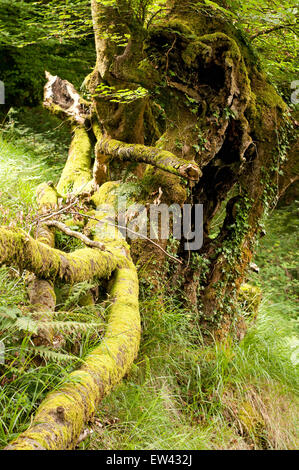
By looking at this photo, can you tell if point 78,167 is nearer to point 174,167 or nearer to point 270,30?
point 174,167

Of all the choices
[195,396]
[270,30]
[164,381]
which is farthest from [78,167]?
[195,396]

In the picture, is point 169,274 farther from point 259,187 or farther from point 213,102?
point 213,102

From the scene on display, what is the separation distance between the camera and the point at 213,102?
3.71 meters

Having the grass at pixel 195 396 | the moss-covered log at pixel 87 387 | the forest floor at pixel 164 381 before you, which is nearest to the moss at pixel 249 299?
the forest floor at pixel 164 381

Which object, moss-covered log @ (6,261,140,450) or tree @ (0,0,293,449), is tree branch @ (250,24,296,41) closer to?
tree @ (0,0,293,449)

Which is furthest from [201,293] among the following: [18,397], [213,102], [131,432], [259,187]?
[18,397]

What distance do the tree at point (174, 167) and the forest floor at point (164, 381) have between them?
0.19 meters

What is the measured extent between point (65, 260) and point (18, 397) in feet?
3.03

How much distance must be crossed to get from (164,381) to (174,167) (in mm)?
1671

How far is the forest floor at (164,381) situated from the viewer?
2.05 m

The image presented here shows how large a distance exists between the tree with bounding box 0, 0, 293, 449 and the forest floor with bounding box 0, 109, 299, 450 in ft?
0.63

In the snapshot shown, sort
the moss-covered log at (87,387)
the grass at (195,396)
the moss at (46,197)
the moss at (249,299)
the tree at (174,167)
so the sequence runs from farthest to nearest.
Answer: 1. the moss at (249,299)
2. the moss at (46,197)
3. the tree at (174,167)
4. the grass at (195,396)
5. the moss-covered log at (87,387)

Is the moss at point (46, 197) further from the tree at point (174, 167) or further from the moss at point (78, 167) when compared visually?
the moss at point (78, 167)

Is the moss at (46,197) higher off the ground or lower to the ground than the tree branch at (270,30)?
lower
